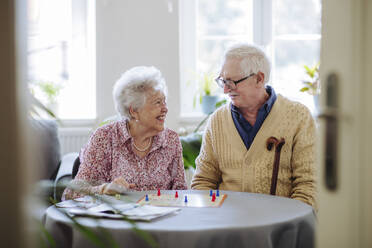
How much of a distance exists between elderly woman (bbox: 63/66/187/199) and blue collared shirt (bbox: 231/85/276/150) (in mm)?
320

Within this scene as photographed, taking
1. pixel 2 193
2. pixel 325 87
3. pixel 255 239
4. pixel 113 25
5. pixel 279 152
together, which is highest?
pixel 113 25

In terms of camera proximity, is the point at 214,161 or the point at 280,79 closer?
the point at 214,161

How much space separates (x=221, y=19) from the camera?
4484 millimetres

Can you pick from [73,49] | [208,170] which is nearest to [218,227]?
[208,170]

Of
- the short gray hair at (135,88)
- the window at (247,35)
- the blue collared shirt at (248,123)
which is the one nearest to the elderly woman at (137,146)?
the short gray hair at (135,88)

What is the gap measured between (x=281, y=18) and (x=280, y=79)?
57 cm

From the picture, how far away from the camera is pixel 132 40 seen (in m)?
4.12

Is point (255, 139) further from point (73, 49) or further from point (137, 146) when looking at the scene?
point (73, 49)

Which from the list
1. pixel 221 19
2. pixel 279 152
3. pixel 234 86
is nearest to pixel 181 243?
pixel 279 152

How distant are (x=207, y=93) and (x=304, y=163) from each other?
215cm

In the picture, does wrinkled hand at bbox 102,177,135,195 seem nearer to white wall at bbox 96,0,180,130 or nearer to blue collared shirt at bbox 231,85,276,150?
blue collared shirt at bbox 231,85,276,150

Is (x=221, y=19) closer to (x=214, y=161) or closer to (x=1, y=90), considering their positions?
(x=214, y=161)

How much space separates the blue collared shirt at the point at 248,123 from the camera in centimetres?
221

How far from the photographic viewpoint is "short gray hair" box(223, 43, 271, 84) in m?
2.31
